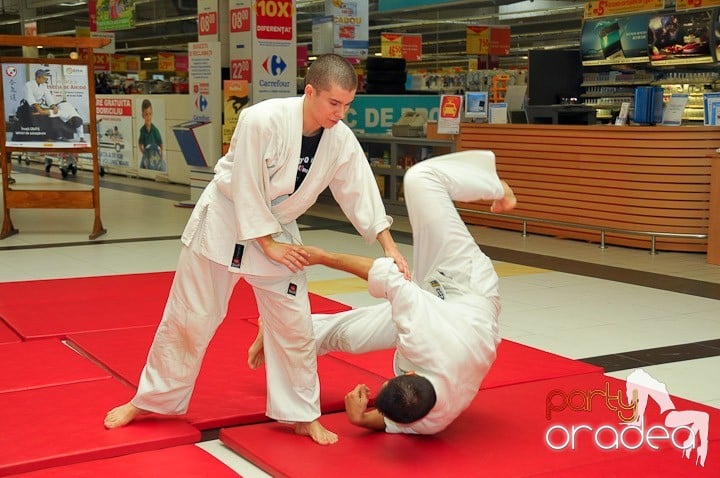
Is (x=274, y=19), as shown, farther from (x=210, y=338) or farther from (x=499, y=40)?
(x=499, y=40)

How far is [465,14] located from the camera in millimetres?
21219

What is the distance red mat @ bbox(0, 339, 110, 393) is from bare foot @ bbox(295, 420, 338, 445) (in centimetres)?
112

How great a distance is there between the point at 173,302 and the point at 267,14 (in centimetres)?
814

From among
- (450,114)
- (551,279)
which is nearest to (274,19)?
(450,114)

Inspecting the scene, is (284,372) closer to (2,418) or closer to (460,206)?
(2,418)

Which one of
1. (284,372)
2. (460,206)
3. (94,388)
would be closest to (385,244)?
(284,372)

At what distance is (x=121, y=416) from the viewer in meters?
3.64

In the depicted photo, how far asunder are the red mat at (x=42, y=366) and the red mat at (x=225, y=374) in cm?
10

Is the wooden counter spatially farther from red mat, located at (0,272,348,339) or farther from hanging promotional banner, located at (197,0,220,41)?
hanging promotional banner, located at (197,0,220,41)

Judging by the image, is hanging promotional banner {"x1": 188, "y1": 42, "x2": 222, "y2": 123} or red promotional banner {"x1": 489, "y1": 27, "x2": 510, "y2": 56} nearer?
hanging promotional banner {"x1": 188, "y1": 42, "x2": 222, "y2": 123}

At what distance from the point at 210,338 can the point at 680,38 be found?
9.51m

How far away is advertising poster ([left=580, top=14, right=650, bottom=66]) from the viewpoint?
12.3 metres

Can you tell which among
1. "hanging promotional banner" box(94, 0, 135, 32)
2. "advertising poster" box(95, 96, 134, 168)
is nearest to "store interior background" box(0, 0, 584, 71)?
"hanging promotional banner" box(94, 0, 135, 32)

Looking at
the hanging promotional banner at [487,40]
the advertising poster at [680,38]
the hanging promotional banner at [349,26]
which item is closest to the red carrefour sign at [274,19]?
the hanging promotional banner at [349,26]
